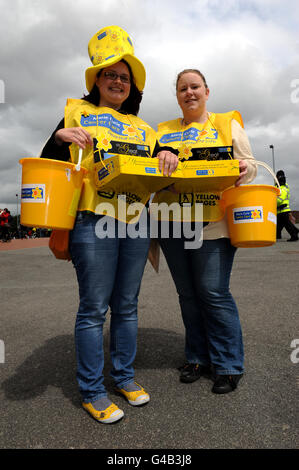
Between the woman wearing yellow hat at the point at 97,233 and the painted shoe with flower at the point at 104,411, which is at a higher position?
the woman wearing yellow hat at the point at 97,233

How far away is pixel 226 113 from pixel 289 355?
1.79 m

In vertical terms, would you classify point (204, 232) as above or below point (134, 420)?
above

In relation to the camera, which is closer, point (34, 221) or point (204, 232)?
point (34, 221)

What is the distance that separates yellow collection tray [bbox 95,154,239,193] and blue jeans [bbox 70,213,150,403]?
25 cm

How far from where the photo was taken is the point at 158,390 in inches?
84.0

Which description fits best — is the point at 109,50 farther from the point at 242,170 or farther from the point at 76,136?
the point at 242,170

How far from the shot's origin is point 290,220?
1082 centimetres

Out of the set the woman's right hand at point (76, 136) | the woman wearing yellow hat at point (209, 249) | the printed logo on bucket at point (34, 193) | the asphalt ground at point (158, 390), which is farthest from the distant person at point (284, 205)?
the printed logo on bucket at point (34, 193)

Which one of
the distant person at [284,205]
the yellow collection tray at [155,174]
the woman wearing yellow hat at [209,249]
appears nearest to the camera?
the yellow collection tray at [155,174]

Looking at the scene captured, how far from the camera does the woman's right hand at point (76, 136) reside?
1.75m

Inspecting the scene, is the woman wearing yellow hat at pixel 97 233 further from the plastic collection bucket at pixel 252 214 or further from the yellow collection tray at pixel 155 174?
the plastic collection bucket at pixel 252 214
